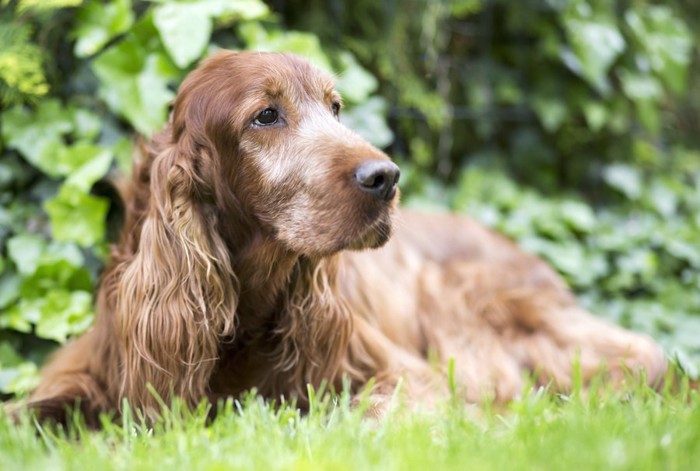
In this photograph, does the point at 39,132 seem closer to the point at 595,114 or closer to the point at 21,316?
the point at 21,316

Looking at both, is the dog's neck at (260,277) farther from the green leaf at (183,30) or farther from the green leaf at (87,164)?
the green leaf at (183,30)

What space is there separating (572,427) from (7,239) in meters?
2.46

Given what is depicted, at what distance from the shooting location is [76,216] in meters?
3.47

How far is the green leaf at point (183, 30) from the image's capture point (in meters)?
3.45

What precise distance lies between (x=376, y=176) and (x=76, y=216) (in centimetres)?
159

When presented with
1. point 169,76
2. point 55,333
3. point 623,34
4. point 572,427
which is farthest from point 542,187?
point 572,427

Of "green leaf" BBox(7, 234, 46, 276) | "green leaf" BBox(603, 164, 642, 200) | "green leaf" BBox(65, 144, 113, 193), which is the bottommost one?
"green leaf" BBox(603, 164, 642, 200)

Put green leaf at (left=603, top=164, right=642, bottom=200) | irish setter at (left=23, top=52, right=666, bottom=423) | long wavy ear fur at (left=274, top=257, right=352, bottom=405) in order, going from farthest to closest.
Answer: green leaf at (left=603, top=164, right=642, bottom=200)
long wavy ear fur at (left=274, top=257, right=352, bottom=405)
irish setter at (left=23, top=52, right=666, bottom=423)

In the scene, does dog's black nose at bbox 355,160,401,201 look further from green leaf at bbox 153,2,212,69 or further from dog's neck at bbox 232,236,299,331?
green leaf at bbox 153,2,212,69

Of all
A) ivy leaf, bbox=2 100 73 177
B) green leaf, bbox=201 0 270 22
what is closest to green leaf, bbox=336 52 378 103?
green leaf, bbox=201 0 270 22

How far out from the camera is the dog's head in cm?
244

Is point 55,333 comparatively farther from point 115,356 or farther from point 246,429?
point 246,429

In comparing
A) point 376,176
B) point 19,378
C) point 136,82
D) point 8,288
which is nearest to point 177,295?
point 376,176

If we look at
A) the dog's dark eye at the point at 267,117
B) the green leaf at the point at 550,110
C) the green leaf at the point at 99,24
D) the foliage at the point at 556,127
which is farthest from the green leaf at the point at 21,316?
the green leaf at the point at 550,110
